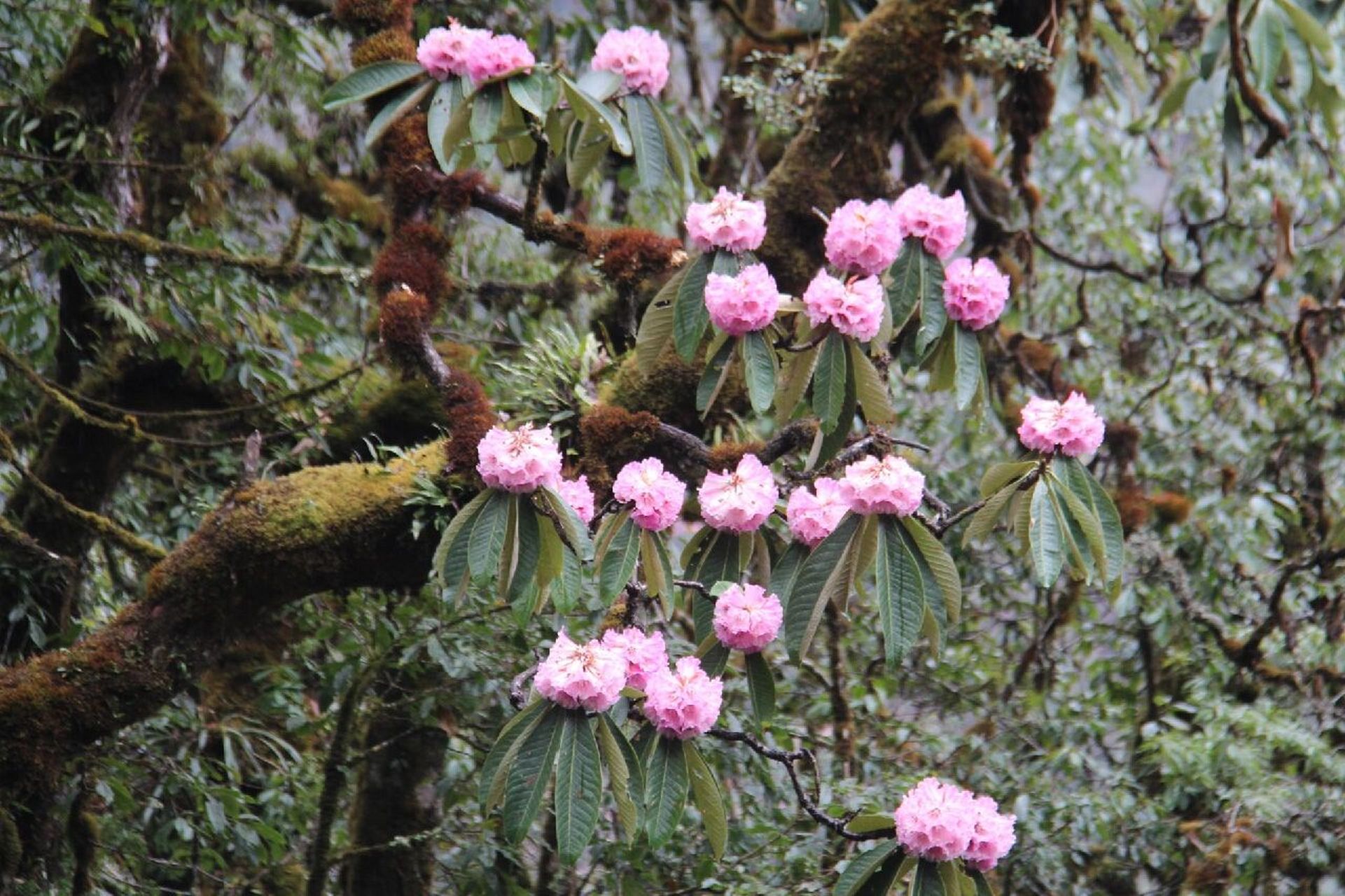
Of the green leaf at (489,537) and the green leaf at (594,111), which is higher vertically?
the green leaf at (594,111)

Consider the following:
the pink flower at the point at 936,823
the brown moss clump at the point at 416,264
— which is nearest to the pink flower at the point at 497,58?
the brown moss clump at the point at 416,264

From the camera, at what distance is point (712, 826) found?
1918 millimetres

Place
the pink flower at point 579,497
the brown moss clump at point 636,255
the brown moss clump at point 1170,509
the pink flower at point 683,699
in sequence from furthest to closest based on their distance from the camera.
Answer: the brown moss clump at point 1170,509 → the brown moss clump at point 636,255 → the pink flower at point 579,497 → the pink flower at point 683,699

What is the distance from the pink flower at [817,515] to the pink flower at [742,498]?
0.14 feet

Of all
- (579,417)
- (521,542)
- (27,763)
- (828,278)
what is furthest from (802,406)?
(27,763)

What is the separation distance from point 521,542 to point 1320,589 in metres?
2.49

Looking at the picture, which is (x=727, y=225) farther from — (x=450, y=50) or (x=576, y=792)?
(x=576, y=792)

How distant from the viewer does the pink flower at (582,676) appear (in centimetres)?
168

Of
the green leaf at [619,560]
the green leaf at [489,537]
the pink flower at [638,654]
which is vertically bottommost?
the pink flower at [638,654]

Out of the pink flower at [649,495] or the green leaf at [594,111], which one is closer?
the pink flower at [649,495]

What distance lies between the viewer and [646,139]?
213 centimetres

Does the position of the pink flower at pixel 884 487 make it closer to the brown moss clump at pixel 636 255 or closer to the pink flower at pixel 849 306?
the pink flower at pixel 849 306

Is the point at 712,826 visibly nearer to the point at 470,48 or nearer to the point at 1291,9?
the point at 470,48

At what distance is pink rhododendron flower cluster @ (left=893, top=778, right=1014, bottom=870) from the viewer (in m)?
1.74
